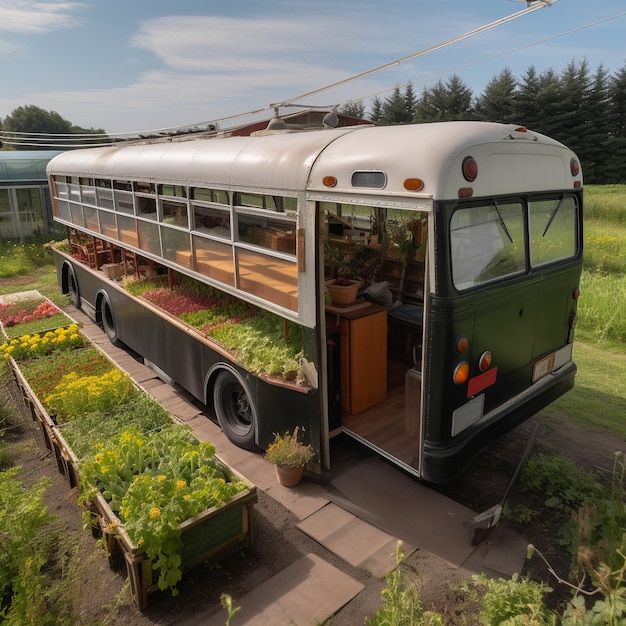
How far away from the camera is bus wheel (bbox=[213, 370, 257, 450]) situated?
542 centimetres

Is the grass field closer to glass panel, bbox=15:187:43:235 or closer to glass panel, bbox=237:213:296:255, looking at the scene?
glass panel, bbox=15:187:43:235

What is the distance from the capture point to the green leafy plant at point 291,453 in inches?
180

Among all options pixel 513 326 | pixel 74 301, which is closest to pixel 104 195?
pixel 74 301

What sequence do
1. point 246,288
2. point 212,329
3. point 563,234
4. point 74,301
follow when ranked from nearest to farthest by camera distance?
point 563,234, point 246,288, point 212,329, point 74,301

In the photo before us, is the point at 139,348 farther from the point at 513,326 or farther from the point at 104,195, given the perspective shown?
the point at 513,326

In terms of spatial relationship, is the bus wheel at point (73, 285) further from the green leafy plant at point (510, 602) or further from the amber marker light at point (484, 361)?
the green leafy plant at point (510, 602)

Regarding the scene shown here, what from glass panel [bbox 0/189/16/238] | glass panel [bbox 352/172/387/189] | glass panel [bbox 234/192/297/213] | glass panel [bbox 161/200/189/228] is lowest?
glass panel [bbox 0/189/16/238]

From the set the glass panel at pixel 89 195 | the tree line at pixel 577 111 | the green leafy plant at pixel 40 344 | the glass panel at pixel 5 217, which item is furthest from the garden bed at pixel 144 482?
the tree line at pixel 577 111

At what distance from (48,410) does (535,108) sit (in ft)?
146

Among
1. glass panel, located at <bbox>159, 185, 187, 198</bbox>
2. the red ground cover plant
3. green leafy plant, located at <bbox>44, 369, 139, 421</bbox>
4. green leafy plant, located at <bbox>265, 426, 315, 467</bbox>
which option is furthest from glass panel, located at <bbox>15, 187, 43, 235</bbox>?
green leafy plant, located at <bbox>265, 426, 315, 467</bbox>

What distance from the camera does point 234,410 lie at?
570 centimetres

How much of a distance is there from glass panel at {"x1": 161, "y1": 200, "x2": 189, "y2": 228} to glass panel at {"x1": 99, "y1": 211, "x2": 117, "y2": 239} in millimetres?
2186

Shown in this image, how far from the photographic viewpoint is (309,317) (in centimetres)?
435

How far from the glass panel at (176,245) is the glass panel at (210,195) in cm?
56
